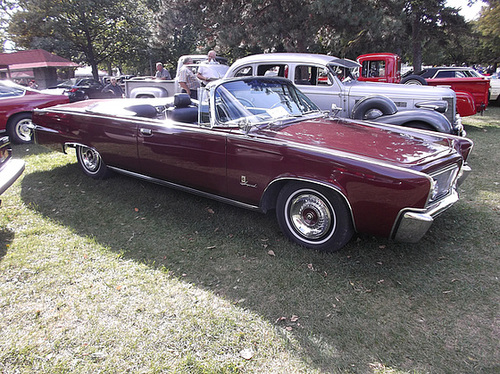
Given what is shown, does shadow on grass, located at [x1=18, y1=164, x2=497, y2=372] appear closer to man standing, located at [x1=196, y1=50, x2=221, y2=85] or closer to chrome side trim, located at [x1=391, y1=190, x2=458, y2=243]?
chrome side trim, located at [x1=391, y1=190, x2=458, y2=243]

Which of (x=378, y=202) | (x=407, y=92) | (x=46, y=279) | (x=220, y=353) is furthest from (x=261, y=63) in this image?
(x=220, y=353)

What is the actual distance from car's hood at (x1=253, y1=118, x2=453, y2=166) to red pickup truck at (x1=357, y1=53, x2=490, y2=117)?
287 inches

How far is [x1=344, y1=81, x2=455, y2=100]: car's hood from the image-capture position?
7.31 metres

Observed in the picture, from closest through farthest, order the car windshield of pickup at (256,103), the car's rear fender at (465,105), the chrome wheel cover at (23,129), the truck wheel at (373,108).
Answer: the car windshield of pickup at (256,103) → the truck wheel at (373,108) → the chrome wheel cover at (23,129) → the car's rear fender at (465,105)

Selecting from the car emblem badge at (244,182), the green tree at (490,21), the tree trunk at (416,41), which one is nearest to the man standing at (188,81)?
the car emblem badge at (244,182)

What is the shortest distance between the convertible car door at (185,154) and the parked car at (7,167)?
141cm

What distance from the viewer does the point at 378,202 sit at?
2984mm

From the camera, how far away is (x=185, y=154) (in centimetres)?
408

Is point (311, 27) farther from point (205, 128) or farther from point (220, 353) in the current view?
point (220, 353)

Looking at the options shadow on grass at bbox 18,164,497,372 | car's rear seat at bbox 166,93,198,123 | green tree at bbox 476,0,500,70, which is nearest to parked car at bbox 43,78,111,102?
shadow on grass at bbox 18,164,497,372

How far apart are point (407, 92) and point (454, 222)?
4348 millimetres

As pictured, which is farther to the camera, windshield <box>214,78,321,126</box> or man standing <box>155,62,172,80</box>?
man standing <box>155,62,172,80</box>

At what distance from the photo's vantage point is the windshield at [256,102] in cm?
390

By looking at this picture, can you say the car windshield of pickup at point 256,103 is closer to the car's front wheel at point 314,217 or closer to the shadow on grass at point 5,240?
the car's front wheel at point 314,217
